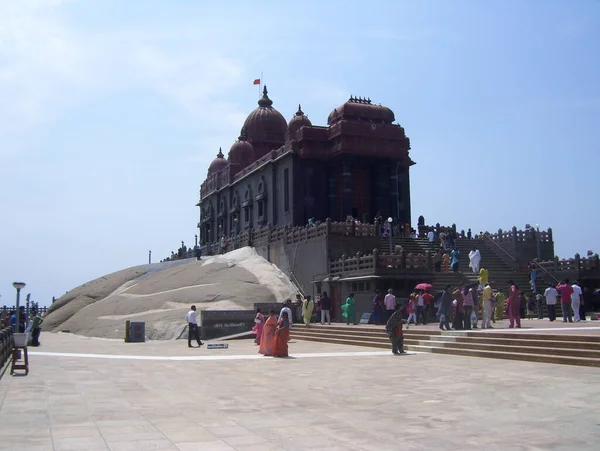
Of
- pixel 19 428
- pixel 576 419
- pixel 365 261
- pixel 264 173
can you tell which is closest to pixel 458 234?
pixel 365 261

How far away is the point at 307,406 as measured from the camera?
9.80 m

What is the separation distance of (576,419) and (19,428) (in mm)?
7217

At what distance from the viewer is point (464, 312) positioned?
2053 centimetres

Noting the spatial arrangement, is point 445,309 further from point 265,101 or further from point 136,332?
point 265,101

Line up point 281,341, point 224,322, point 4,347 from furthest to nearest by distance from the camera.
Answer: point 224,322
point 281,341
point 4,347

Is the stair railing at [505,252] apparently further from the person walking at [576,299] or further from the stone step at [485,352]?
the stone step at [485,352]

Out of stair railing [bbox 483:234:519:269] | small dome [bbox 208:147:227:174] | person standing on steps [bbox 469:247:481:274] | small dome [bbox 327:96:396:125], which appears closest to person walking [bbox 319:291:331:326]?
person standing on steps [bbox 469:247:481:274]

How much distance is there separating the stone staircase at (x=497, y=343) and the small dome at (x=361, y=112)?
22.3m

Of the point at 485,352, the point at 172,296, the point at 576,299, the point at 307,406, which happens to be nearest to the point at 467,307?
the point at 485,352

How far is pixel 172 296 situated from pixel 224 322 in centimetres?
668

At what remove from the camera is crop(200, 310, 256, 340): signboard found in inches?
1102

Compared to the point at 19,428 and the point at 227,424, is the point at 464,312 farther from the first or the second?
the point at 19,428

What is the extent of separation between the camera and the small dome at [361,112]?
4331 cm

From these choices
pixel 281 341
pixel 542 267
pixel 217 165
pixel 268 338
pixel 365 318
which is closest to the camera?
pixel 281 341
